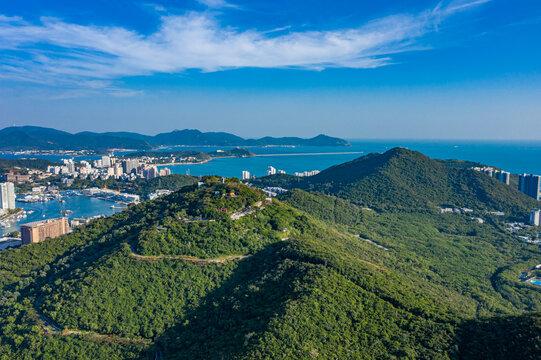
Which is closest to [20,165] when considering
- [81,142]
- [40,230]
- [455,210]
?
[40,230]

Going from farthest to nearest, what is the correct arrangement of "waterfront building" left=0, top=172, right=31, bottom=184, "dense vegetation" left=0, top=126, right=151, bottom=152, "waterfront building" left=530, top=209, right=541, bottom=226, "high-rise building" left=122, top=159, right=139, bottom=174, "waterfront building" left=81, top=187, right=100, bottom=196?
"dense vegetation" left=0, top=126, right=151, bottom=152 < "high-rise building" left=122, top=159, right=139, bottom=174 < "waterfront building" left=0, top=172, right=31, bottom=184 < "waterfront building" left=81, top=187, right=100, bottom=196 < "waterfront building" left=530, top=209, right=541, bottom=226

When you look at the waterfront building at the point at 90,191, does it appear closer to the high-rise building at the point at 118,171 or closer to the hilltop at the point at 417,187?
the high-rise building at the point at 118,171

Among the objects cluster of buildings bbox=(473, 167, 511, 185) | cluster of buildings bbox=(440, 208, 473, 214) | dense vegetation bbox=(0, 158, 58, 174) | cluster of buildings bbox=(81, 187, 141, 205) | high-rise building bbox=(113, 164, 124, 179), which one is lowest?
cluster of buildings bbox=(81, 187, 141, 205)

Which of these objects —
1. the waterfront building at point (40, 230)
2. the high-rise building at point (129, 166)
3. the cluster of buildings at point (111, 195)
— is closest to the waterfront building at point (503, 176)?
the cluster of buildings at point (111, 195)

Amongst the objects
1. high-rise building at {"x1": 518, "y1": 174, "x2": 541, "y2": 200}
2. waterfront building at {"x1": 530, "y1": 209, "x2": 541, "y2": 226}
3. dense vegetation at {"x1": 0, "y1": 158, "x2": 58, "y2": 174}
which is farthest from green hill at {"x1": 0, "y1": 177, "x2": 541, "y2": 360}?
dense vegetation at {"x1": 0, "y1": 158, "x2": 58, "y2": 174}

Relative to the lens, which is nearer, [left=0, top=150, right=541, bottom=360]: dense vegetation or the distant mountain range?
[left=0, top=150, right=541, bottom=360]: dense vegetation

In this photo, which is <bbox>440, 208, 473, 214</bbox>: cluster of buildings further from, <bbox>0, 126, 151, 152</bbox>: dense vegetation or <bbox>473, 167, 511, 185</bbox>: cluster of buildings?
<bbox>0, 126, 151, 152</bbox>: dense vegetation

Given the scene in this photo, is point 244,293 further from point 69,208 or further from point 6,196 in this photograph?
point 6,196
